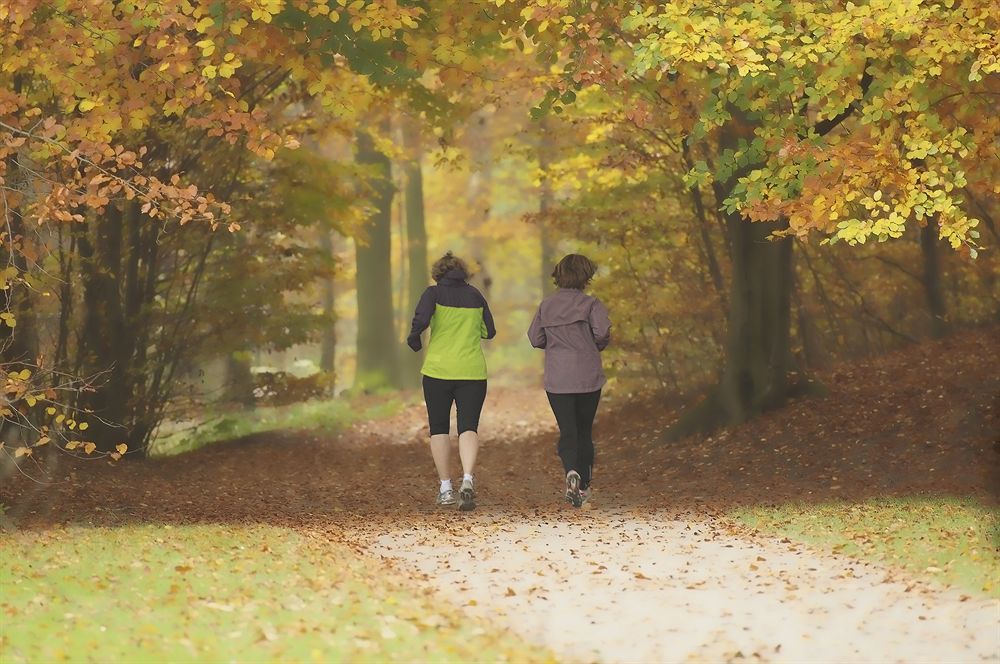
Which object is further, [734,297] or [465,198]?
[465,198]

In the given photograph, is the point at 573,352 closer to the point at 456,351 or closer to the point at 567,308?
the point at 567,308

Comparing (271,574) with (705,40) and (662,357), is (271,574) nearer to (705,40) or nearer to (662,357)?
(705,40)

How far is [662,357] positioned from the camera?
16922 millimetres

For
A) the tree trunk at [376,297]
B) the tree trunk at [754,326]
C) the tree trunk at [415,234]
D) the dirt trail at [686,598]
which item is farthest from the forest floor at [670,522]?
the tree trunk at [415,234]

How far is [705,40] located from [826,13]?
4.61ft

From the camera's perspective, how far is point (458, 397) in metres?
10.0

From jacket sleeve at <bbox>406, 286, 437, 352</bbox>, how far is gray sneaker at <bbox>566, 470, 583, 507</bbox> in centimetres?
161

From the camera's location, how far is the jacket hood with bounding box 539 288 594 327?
9.88m

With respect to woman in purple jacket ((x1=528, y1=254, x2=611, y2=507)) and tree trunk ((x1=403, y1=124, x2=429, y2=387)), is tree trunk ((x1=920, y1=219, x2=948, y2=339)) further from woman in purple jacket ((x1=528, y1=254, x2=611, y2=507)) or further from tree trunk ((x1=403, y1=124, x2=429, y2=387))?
tree trunk ((x1=403, y1=124, x2=429, y2=387))

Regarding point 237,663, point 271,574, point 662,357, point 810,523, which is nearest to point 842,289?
point 662,357

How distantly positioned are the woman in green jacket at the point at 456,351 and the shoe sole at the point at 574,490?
790mm

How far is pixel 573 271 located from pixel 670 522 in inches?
84.2

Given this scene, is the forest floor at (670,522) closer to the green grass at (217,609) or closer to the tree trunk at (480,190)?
the green grass at (217,609)

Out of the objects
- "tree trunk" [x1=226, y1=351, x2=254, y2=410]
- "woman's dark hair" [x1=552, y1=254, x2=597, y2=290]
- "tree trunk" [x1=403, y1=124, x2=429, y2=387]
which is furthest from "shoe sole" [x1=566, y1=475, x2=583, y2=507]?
"tree trunk" [x1=403, y1=124, x2=429, y2=387]
